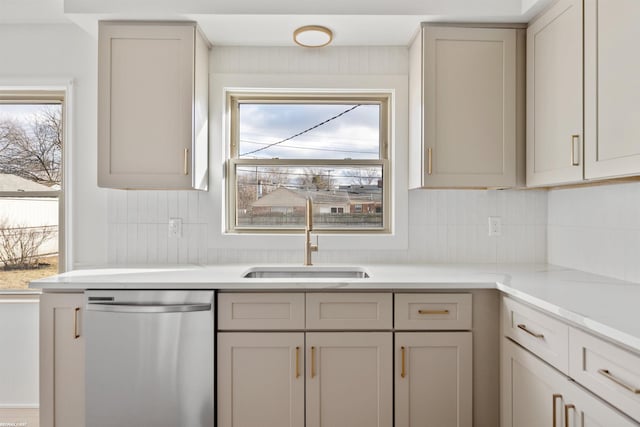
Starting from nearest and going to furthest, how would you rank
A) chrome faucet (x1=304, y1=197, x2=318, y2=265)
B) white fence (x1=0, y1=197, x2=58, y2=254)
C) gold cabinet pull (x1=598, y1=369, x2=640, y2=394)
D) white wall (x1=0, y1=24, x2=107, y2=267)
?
gold cabinet pull (x1=598, y1=369, x2=640, y2=394)
chrome faucet (x1=304, y1=197, x2=318, y2=265)
white wall (x1=0, y1=24, x2=107, y2=267)
white fence (x1=0, y1=197, x2=58, y2=254)

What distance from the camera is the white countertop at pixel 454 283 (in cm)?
131

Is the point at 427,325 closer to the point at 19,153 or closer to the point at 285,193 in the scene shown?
the point at 285,193

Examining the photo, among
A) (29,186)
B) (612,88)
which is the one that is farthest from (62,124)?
(612,88)

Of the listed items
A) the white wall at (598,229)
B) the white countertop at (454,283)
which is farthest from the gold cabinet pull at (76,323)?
the white wall at (598,229)

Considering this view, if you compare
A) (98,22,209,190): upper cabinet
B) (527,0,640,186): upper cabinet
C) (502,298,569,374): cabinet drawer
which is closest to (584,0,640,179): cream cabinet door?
(527,0,640,186): upper cabinet

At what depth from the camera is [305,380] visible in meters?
1.79

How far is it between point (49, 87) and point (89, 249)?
100 centimetres

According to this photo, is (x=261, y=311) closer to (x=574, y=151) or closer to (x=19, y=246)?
(x=574, y=151)

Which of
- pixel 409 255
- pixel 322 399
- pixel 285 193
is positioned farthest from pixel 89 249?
pixel 409 255

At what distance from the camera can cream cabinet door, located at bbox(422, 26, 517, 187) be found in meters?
2.08

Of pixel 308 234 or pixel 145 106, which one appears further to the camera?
pixel 308 234

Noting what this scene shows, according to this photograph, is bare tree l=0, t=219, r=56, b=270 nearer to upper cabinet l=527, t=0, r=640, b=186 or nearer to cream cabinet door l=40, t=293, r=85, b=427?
cream cabinet door l=40, t=293, r=85, b=427

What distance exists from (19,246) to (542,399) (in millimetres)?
2941

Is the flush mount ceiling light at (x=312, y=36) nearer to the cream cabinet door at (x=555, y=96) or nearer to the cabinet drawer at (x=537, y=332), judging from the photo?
the cream cabinet door at (x=555, y=96)
